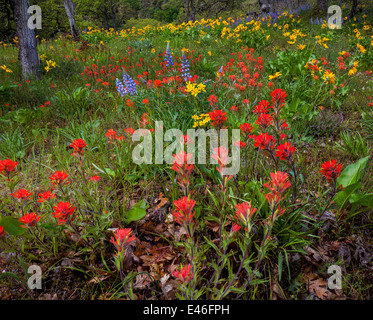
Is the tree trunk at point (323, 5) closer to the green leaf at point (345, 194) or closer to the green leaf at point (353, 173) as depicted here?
the green leaf at point (353, 173)

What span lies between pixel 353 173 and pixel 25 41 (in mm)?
5880

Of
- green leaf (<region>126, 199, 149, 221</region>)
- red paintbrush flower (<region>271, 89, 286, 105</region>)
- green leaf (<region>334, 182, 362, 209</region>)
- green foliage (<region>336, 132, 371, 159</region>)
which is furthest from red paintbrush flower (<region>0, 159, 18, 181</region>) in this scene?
green foliage (<region>336, 132, 371, 159</region>)

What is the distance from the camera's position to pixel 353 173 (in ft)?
5.44

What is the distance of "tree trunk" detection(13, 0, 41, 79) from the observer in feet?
14.4

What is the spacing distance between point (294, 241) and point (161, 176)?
1.23 meters

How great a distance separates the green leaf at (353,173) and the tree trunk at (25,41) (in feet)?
18.0

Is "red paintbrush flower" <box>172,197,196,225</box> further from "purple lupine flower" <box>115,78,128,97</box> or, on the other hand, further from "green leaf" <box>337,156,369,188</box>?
"purple lupine flower" <box>115,78,128,97</box>

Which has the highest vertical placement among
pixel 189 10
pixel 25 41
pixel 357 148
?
pixel 189 10

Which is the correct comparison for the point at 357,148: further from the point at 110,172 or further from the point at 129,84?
the point at 129,84

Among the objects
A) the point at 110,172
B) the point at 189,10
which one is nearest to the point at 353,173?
the point at 110,172

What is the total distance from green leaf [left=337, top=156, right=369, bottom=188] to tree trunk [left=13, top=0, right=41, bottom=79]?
5494 millimetres

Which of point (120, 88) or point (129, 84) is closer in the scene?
point (129, 84)
